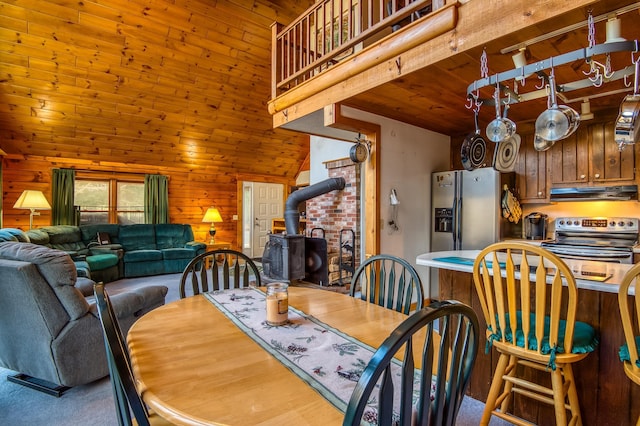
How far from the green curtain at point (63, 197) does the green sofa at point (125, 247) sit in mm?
334

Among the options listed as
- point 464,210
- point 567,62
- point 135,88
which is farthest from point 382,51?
point 135,88

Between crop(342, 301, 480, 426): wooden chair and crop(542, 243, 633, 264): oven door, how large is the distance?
300 centimetres

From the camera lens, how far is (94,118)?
545 cm

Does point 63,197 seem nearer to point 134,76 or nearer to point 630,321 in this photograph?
point 134,76

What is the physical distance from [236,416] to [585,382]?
1.90 metres

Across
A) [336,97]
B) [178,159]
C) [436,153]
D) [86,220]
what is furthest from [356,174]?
[86,220]

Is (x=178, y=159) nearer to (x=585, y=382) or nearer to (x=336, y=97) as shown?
(x=336, y=97)

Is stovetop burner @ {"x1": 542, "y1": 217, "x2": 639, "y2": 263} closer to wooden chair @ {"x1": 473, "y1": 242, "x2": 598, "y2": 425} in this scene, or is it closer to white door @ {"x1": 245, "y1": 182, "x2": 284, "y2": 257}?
wooden chair @ {"x1": 473, "y1": 242, "x2": 598, "y2": 425}

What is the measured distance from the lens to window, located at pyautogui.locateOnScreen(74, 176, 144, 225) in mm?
6175

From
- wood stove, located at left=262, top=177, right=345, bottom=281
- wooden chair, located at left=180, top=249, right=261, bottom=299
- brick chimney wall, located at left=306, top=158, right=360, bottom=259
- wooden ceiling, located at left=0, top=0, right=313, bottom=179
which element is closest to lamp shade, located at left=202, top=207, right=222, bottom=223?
wooden ceiling, located at left=0, top=0, right=313, bottom=179

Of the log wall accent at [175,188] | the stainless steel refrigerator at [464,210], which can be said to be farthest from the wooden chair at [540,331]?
the log wall accent at [175,188]

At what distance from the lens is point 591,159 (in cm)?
348

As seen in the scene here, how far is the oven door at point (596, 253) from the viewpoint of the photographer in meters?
3.00

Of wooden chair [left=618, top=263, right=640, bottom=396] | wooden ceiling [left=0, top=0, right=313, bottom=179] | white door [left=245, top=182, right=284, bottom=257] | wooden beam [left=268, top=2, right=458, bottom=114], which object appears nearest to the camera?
wooden chair [left=618, top=263, right=640, bottom=396]
